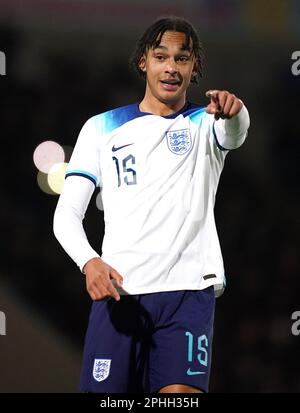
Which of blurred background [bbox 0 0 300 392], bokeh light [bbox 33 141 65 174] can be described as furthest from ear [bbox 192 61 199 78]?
bokeh light [bbox 33 141 65 174]

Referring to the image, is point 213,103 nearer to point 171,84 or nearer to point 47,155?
point 171,84

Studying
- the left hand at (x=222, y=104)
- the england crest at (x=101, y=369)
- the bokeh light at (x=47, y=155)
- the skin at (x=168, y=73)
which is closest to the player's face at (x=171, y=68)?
the skin at (x=168, y=73)

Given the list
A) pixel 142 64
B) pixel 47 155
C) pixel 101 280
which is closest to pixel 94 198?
pixel 47 155

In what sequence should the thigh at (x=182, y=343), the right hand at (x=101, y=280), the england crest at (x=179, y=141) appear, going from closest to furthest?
1. the right hand at (x=101, y=280)
2. the thigh at (x=182, y=343)
3. the england crest at (x=179, y=141)

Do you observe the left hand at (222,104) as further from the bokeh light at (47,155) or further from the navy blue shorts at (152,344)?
the bokeh light at (47,155)

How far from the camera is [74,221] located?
2.71 meters

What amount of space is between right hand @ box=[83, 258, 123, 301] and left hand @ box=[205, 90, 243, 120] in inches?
21.9

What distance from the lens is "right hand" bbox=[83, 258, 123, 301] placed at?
2.40 m

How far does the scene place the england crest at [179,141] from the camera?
2.73 meters

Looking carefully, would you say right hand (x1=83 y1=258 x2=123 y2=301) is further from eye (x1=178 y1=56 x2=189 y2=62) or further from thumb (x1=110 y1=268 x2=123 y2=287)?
eye (x1=178 y1=56 x2=189 y2=62)
